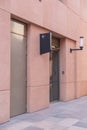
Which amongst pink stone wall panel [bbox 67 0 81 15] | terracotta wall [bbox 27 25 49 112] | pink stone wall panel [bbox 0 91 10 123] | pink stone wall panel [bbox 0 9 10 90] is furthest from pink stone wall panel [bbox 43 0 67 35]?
pink stone wall panel [bbox 0 91 10 123]

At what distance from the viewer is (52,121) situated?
9.46m

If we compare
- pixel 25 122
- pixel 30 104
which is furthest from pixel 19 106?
pixel 25 122

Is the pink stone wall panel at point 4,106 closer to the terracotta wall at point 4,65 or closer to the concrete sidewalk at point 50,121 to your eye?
the terracotta wall at point 4,65

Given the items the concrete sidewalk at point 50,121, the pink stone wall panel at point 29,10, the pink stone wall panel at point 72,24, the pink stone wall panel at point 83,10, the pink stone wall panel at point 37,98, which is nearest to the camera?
the concrete sidewalk at point 50,121

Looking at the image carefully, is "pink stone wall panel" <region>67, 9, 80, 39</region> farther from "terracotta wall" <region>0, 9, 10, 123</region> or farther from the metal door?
"terracotta wall" <region>0, 9, 10, 123</region>

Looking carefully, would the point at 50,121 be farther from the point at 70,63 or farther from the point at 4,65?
the point at 70,63

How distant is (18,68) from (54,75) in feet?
15.8

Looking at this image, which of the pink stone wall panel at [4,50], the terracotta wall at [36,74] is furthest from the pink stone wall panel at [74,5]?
the pink stone wall panel at [4,50]

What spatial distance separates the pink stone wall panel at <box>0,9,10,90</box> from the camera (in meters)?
8.85

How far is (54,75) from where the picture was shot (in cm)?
1488

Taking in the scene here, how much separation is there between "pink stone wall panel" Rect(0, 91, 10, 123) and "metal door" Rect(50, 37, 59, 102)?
217 inches

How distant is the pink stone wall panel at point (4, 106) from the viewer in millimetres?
8805

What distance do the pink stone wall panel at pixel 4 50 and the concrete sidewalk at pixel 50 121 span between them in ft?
3.91

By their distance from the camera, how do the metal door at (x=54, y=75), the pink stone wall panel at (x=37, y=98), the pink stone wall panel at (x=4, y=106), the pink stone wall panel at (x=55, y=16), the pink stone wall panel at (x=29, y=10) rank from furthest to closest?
the metal door at (x=54, y=75) → the pink stone wall panel at (x=55, y=16) → the pink stone wall panel at (x=37, y=98) → the pink stone wall panel at (x=29, y=10) → the pink stone wall panel at (x=4, y=106)
